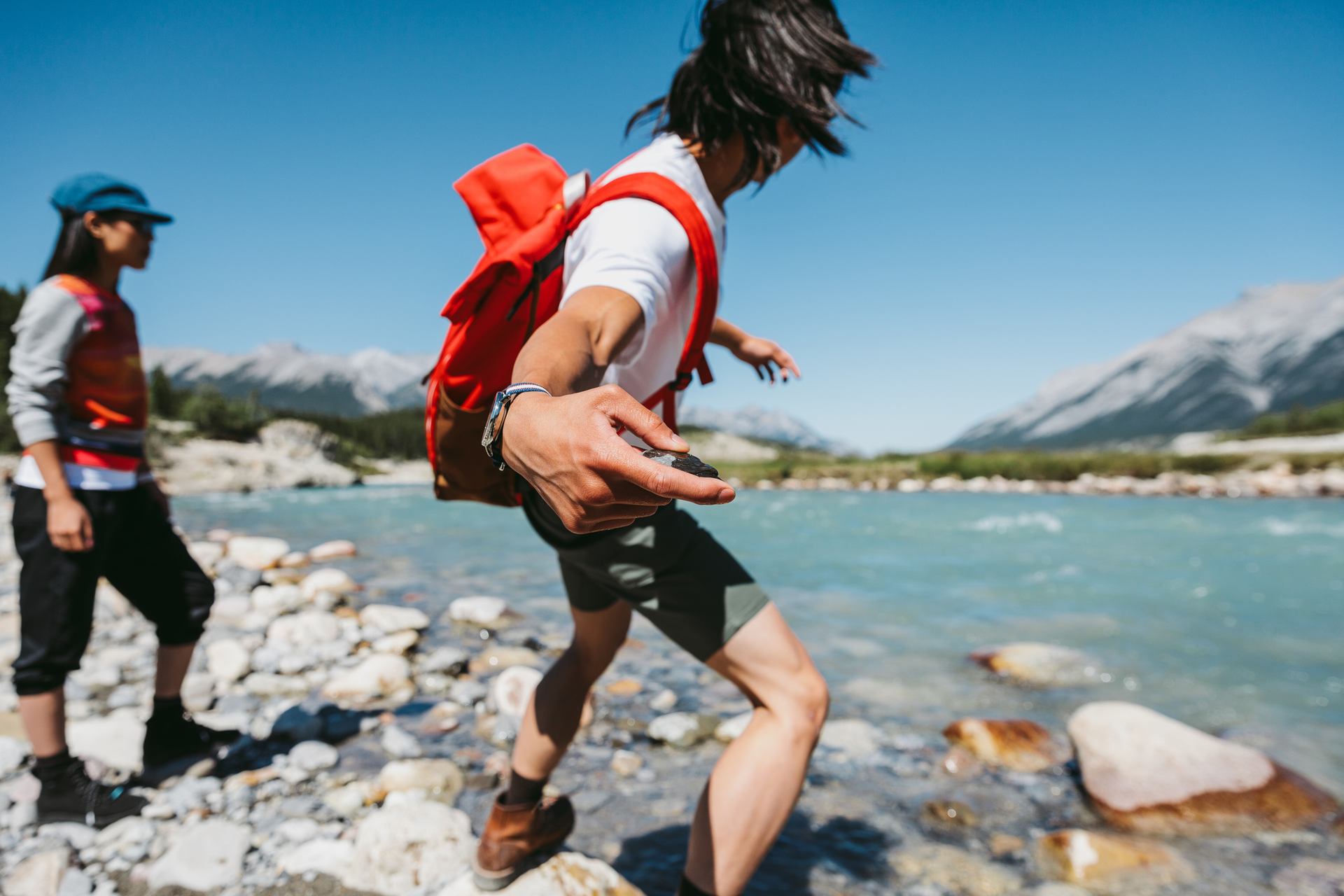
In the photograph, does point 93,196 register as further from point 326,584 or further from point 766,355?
point 326,584

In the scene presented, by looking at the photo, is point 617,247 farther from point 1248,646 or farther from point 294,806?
point 1248,646

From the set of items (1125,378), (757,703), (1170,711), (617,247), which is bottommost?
(1170,711)

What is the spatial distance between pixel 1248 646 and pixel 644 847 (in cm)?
550

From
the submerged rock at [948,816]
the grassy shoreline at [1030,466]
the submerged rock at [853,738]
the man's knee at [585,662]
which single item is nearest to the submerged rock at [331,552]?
the submerged rock at [853,738]

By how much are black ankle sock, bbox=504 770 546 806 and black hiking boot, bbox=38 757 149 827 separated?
153 centimetres

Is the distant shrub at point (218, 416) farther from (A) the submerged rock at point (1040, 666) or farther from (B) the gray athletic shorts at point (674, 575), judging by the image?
(B) the gray athletic shorts at point (674, 575)

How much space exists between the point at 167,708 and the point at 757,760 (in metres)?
2.66

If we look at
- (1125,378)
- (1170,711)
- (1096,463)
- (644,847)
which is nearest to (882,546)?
(1170,711)

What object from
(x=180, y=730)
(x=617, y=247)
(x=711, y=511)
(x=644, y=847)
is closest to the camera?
(x=617, y=247)

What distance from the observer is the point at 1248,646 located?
5301mm

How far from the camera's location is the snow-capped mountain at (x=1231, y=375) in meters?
150

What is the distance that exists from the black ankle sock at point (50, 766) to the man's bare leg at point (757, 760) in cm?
235

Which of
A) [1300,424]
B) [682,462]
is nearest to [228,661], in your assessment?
[682,462]

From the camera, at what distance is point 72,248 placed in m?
2.53
